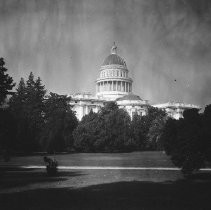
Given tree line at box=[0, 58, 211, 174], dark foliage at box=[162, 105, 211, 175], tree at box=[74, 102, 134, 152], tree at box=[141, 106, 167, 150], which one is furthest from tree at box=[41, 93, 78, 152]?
dark foliage at box=[162, 105, 211, 175]

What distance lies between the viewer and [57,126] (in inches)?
2571

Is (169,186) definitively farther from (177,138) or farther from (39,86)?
(39,86)

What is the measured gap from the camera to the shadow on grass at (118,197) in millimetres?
13820

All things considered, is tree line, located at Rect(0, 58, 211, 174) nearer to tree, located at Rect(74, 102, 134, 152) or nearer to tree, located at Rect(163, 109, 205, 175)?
tree, located at Rect(74, 102, 134, 152)

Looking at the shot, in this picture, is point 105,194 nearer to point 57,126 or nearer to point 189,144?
point 189,144

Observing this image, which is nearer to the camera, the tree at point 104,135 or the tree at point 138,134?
the tree at point 104,135

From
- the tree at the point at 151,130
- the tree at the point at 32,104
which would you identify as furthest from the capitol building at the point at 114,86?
the tree at the point at 32,104

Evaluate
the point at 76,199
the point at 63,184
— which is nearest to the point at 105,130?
the point at 63,184

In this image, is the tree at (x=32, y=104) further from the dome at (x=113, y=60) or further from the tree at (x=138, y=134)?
the dome at (x=113, y=60)

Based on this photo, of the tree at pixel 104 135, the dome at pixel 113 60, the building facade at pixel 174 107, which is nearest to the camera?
the tree at pixel 104 135

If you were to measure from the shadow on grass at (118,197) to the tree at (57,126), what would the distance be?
4247 centimetres

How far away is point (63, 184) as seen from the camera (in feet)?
66.2

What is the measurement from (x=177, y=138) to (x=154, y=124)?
60601 millimetres

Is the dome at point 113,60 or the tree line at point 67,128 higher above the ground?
the dome at point 113,60
